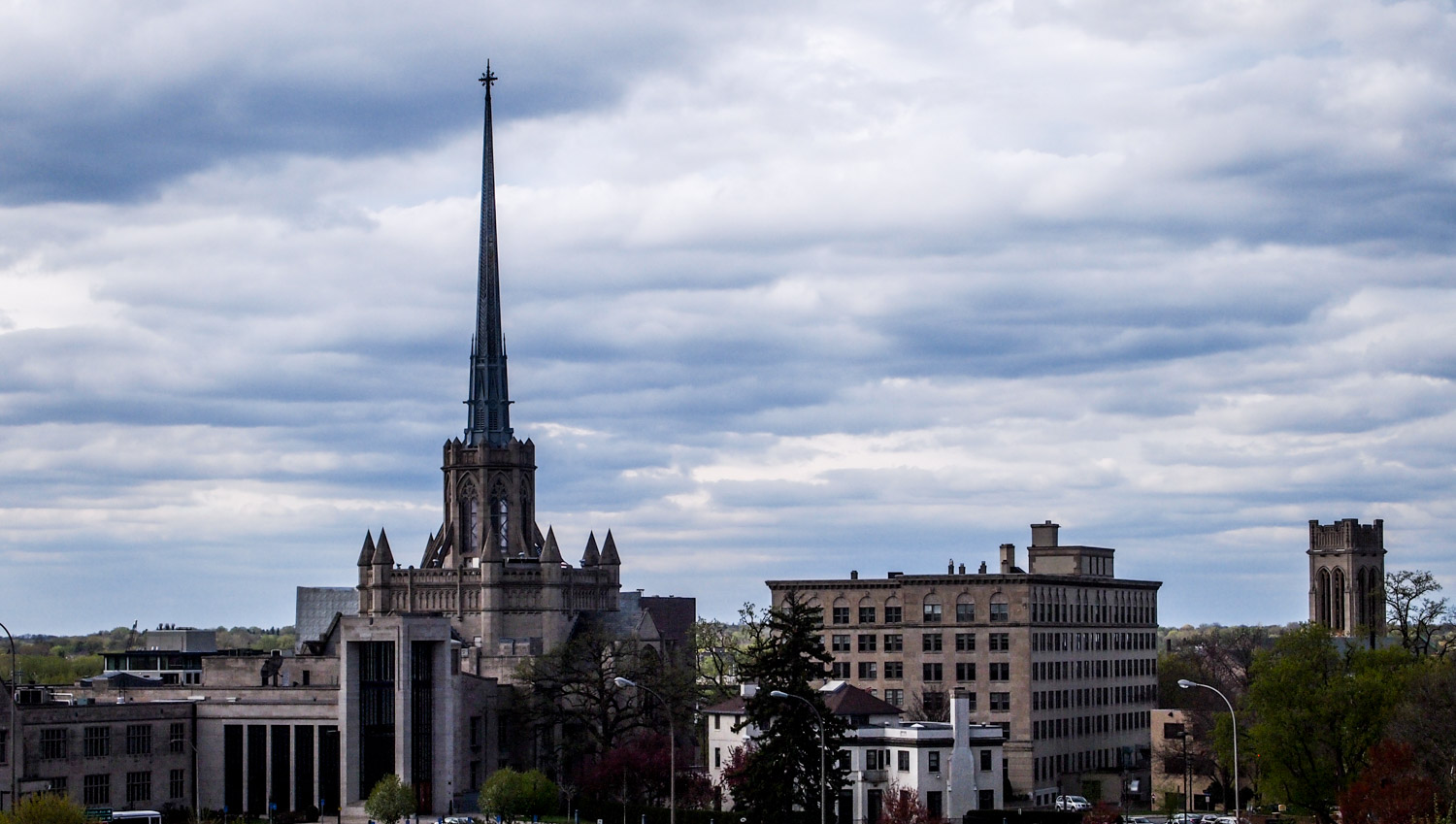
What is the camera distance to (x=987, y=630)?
137m

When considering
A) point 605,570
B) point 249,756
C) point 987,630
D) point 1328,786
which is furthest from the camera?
point 605,570

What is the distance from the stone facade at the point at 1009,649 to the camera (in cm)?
13588

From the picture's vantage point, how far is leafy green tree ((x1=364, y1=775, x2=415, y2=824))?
11069 cm

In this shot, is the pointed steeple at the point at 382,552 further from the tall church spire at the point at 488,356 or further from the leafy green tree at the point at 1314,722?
the leafy green tree at the point at 1314,722

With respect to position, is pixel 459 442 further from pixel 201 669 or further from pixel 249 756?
pixel 249 756

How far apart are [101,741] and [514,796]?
2485 cm

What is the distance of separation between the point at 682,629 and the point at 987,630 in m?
52.4

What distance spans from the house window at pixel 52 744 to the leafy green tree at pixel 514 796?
2377cm

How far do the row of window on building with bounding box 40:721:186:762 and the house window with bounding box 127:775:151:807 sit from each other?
1304 millimetres

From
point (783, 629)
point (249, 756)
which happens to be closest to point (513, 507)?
point (249, 756)

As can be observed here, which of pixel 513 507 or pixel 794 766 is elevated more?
pixel 513 507

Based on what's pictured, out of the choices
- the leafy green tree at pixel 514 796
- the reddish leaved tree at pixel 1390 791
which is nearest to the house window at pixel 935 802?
the leafy green tree at pixel 514 796

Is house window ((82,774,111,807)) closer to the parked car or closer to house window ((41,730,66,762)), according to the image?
house window ((41,730,66,762))

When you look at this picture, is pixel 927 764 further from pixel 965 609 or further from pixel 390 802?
pixel 965 609
